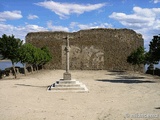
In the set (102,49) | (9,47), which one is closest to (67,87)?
(9,47)

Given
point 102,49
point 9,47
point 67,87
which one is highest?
point 102,49

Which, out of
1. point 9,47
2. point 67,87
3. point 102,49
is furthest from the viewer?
point 102,49

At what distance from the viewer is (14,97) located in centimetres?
1104

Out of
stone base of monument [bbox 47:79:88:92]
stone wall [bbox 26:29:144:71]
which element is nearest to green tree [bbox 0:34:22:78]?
stone base of monument [bbox 47:79:88:92]

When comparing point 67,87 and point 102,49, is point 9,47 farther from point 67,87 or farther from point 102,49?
point 102,49

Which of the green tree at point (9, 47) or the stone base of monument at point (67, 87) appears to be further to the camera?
the green tree at point (9, 47)

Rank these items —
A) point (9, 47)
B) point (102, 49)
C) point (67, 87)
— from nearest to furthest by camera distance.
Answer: point (67, 87) → point (9, 47) → point (102, 49)

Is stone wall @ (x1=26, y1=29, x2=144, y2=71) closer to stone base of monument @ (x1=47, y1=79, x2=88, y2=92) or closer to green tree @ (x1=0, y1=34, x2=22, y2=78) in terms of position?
green tree @ (x1=0, y1=34, x2=22, y2=78)

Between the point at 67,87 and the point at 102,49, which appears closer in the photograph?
the point at 67,87

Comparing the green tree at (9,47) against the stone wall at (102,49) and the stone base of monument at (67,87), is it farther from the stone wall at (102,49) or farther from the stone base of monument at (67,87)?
the stone wall at (102,49)

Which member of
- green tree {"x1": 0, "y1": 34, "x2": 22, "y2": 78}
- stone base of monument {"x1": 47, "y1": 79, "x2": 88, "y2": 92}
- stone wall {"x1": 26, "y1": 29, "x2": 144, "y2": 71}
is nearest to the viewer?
stone base of monument {"x1": 47, "y1": 79, "x2": 88, "y2": 92}

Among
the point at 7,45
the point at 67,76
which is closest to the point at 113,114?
the point at 67,76

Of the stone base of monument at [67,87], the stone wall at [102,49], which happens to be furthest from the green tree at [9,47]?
the stone wall at [102,49]

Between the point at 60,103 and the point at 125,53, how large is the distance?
26.1m
